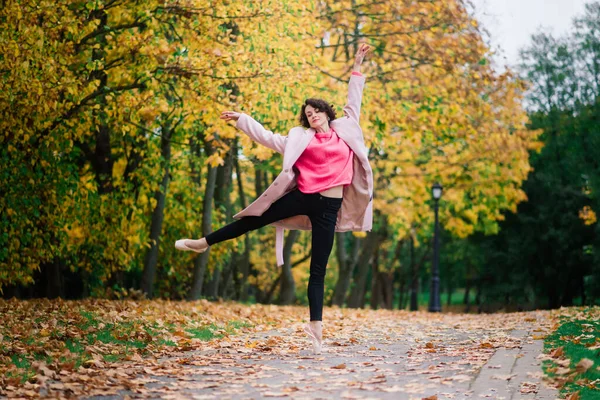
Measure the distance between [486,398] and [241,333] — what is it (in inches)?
205

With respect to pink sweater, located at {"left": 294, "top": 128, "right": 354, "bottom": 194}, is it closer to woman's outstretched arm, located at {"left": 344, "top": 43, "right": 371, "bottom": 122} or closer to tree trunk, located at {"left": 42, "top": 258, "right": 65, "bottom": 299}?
woman's outstretched arm, located at {"left": 344, "top": 43, "right": 371, "bottom": 122}

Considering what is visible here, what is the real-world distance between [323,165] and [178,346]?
2447 millimetres

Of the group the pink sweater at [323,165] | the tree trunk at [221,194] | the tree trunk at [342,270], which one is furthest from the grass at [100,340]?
the tree trunk at [342,270]

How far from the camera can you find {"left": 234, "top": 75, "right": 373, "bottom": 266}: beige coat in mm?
7629

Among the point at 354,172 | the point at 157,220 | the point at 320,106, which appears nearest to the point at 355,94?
the point at 320,106

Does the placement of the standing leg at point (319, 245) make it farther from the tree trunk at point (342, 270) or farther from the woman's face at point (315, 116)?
the tree trunk at point (342, 270)

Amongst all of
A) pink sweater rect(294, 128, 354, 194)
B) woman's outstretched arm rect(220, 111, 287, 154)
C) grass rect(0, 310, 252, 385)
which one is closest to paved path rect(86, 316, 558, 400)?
grass rect(0, 310, 252, 385)

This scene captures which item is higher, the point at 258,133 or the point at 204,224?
the point at 258,133

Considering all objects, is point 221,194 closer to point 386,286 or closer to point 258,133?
point 258,133

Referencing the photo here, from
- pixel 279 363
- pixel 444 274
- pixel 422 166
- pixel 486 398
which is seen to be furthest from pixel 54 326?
pixel 444 274

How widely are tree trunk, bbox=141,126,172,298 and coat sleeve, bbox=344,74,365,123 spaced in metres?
9.38

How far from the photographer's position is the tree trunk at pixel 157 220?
17234 millimetres

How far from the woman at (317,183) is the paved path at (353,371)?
73 centimetres

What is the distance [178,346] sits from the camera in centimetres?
831
